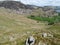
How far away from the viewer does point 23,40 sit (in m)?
72.1

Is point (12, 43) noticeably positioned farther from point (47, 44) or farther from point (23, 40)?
point (47, 44)

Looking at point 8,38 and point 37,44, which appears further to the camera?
point 8,38

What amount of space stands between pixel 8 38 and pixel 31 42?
1810 centimetres

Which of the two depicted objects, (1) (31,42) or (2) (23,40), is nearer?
(1) (31,42)

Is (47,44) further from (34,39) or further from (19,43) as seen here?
(19,43)

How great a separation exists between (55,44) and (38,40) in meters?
5.59

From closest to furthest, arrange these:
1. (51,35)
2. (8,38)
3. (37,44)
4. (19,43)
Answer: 1. (37,44)
2. (19,43)
3. (51,35)
4. (8,38)

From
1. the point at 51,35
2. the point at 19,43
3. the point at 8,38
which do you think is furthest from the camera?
the point at 8,38

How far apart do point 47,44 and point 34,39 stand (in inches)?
175

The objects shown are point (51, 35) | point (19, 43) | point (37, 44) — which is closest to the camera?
point (37, 44)

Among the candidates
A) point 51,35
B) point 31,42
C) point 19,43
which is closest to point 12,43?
point 19,43

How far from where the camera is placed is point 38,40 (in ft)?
224

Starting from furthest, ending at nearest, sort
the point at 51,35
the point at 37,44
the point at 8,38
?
the point at 8,38 < the point at 51,35 < the point at 37,44

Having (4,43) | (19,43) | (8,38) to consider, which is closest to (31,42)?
(19,43)
